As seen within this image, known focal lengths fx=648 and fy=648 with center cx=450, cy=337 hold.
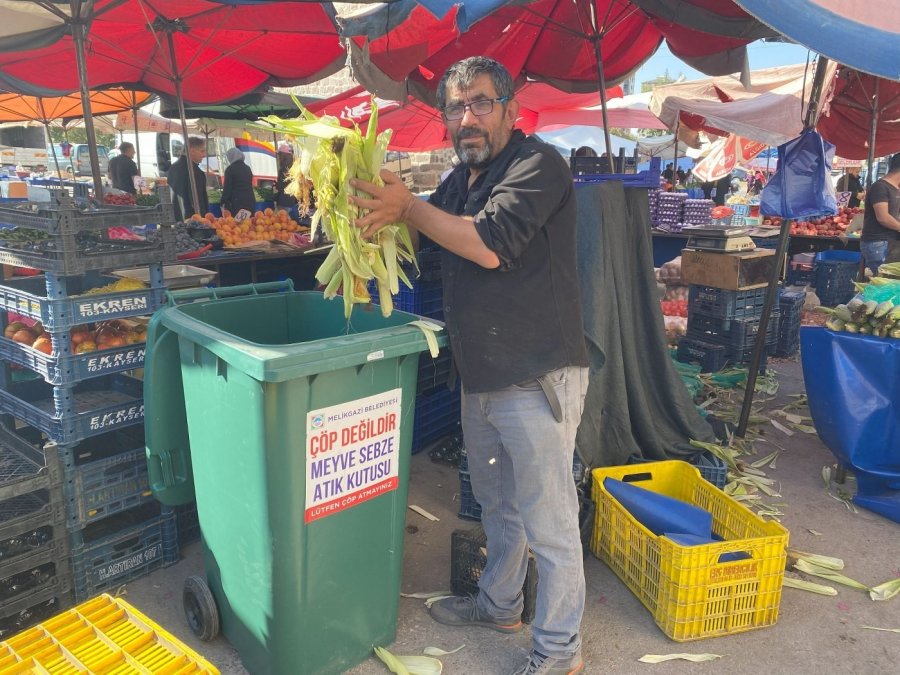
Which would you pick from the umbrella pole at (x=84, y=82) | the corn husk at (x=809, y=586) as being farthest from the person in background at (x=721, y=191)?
the umbrella pole at (x=84, y=82)

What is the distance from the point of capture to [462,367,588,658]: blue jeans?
2420 millimetres

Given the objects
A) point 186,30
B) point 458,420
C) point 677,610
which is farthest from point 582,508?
point 186,30

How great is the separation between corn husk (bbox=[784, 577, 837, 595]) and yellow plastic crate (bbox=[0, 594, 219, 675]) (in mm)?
2819

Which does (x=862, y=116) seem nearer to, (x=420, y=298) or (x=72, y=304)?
(x=420, y=298)

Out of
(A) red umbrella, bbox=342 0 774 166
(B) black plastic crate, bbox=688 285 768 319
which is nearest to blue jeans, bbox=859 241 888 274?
(B) black plastic crate, bbox=688 285 768 319

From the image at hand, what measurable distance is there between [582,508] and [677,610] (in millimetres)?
791

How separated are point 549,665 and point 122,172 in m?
12.5

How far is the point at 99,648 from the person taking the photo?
212 centimetres

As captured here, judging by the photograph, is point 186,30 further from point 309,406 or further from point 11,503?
point 309,406

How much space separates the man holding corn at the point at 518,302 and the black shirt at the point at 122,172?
11.5 metres

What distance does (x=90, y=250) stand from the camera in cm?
303

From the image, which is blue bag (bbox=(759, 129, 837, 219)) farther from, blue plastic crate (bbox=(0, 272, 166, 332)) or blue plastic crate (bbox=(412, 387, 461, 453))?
blue plastic crate (bbox=(0, 272, 166, 332))

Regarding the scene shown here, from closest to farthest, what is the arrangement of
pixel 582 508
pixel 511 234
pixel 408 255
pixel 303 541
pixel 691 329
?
pixel 511 234 < pixel 303 541 < pixel 408 255 < pixel 582 508 < pixel 691 329

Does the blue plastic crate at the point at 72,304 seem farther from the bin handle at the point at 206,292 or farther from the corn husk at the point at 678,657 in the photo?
the corn husk at the point at 678,657
